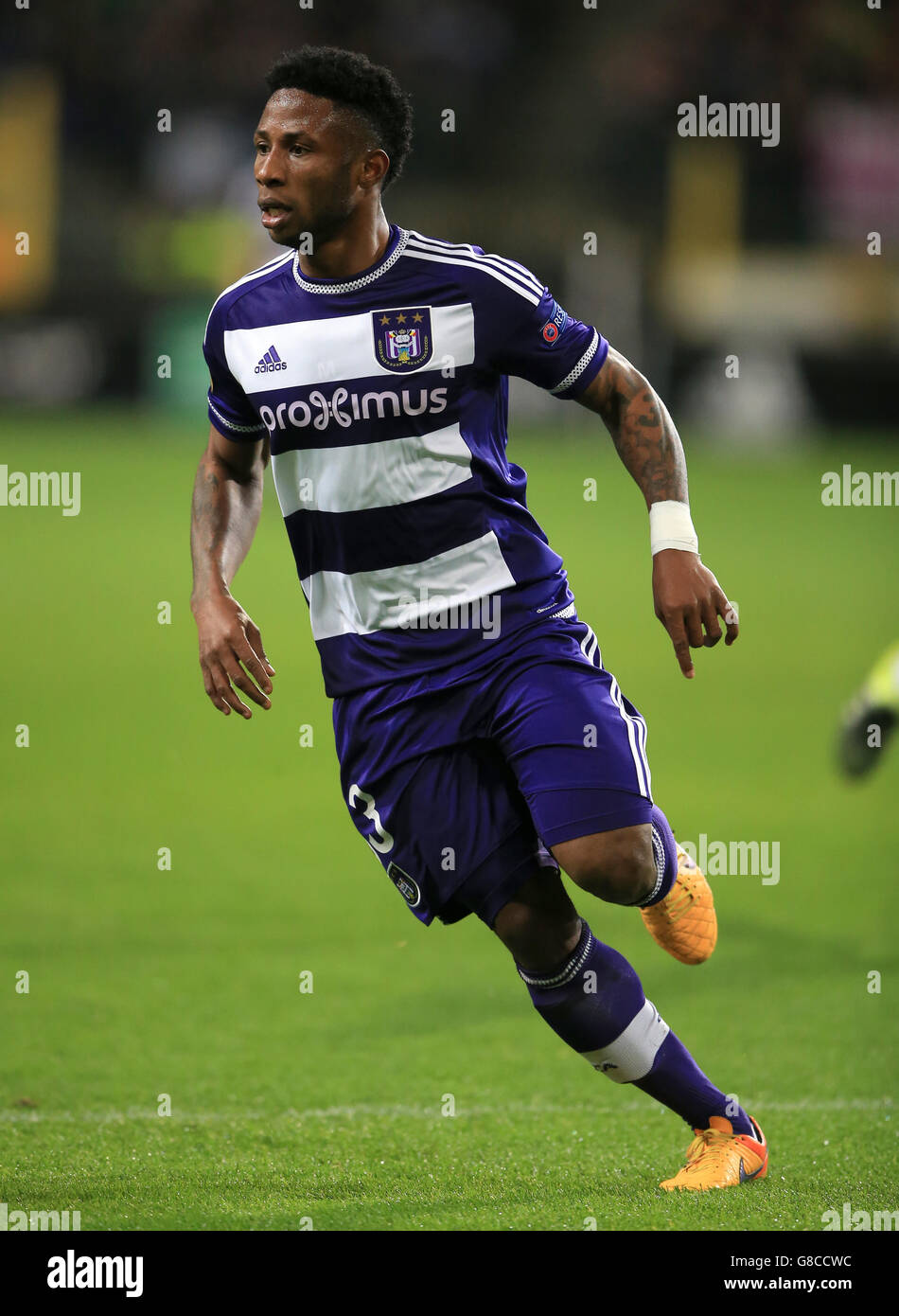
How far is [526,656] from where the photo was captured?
368 centimetres

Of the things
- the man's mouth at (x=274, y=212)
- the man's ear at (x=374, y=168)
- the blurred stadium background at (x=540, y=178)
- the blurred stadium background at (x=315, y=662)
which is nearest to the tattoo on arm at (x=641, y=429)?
the man's ear at (x=374, y=168)

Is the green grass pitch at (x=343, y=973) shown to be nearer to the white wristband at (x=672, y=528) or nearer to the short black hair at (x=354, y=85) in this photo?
the white wristband at (x=672, y=528)

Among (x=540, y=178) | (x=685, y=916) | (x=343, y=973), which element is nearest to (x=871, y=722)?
(x=343, y=973)

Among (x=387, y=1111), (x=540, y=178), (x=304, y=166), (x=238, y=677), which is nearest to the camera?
(x=304, y=166)

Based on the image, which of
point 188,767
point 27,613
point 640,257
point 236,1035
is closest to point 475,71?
point 640,257

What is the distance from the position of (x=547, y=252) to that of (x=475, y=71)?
21.1 feet

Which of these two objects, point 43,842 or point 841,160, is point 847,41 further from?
point 43,842

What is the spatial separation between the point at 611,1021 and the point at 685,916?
11.6 inches

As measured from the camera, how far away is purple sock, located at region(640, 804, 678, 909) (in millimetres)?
3629

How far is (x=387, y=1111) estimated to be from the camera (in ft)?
14.9

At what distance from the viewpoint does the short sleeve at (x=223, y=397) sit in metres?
3.84

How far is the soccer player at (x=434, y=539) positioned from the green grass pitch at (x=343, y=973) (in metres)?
0.59

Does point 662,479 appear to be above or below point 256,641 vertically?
above

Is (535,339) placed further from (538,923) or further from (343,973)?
(343,973)
